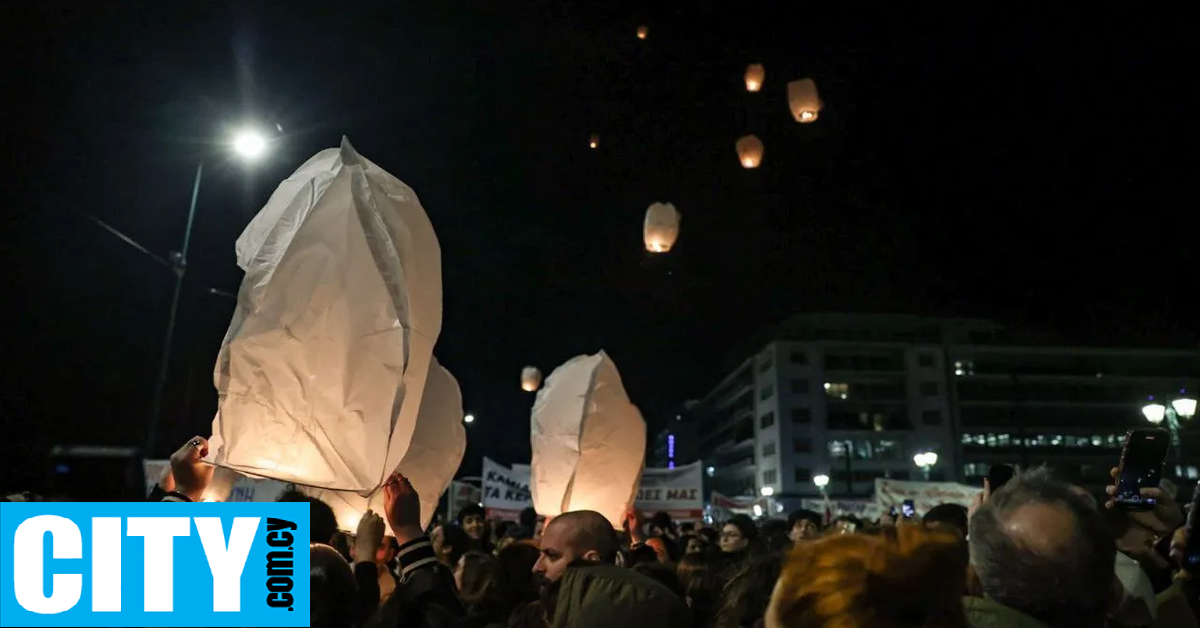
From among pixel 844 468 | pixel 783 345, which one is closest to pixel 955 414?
pixel 844 468

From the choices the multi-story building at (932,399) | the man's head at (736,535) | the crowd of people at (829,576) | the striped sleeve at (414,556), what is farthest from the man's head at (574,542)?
the multi-story building at (932,399)

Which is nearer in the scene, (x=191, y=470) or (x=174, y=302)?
(x=191, y=470)

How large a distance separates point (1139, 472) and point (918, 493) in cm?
1587

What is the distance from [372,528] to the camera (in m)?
3.51

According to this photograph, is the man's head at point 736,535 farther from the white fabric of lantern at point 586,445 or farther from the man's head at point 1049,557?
the man's head at point 1049,557

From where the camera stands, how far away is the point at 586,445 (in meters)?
7.73

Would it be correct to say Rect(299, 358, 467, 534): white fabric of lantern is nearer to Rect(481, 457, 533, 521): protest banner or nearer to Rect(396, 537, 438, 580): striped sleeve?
Rect(396, 537, 438, 580): striped sleeve

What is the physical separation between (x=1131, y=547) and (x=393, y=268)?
140 inches

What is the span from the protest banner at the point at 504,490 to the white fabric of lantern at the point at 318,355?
12.3m

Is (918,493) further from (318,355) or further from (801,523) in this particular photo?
(318,355)

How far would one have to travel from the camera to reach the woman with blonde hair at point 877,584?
1.71 m

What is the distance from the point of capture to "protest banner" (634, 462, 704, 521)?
15.5 metres

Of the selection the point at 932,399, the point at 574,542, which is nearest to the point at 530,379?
the point at 574,542

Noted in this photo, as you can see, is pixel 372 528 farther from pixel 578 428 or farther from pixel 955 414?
pixel 955 414
